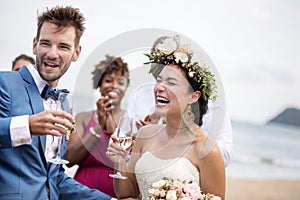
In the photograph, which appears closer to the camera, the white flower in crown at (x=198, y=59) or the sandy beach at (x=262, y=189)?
the white flower in crown at (x=198, y=59)

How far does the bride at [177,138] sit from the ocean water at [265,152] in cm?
822

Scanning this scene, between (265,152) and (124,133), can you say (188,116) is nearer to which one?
(124,133)

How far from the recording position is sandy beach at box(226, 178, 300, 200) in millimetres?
8469

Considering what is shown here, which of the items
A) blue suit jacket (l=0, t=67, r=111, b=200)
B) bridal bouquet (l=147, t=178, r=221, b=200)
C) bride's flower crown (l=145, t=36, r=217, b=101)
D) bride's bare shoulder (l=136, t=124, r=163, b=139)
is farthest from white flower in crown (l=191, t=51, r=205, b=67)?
blue suit jacket (l=0, t=67, r=111, b=200)

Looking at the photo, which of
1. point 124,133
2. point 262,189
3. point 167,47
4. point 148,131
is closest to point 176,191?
point 124,133

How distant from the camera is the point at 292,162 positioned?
13469 millimetres

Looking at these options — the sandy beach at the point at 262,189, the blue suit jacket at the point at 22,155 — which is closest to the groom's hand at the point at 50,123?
the blue suit jacket at the point at 22,155

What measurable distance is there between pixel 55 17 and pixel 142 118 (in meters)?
0.91

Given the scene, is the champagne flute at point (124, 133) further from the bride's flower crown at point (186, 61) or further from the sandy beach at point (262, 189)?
the sandy beach at point (262, 189)

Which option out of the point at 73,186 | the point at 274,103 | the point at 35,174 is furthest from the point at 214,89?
the point at 274,103

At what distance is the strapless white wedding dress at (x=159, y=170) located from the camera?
2338 mm

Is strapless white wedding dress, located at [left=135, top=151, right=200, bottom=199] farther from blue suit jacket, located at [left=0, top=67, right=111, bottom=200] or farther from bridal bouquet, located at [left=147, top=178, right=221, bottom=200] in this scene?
blue suit jacket, located at [left=0, top=67, right=111, bottom=200]

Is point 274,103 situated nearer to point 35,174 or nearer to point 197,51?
point 197,51

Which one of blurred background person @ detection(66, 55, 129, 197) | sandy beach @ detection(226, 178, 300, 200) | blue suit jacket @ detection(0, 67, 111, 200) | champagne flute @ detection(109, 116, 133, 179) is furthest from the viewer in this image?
sandy beach @ detection(226, 178, 300, 200)
